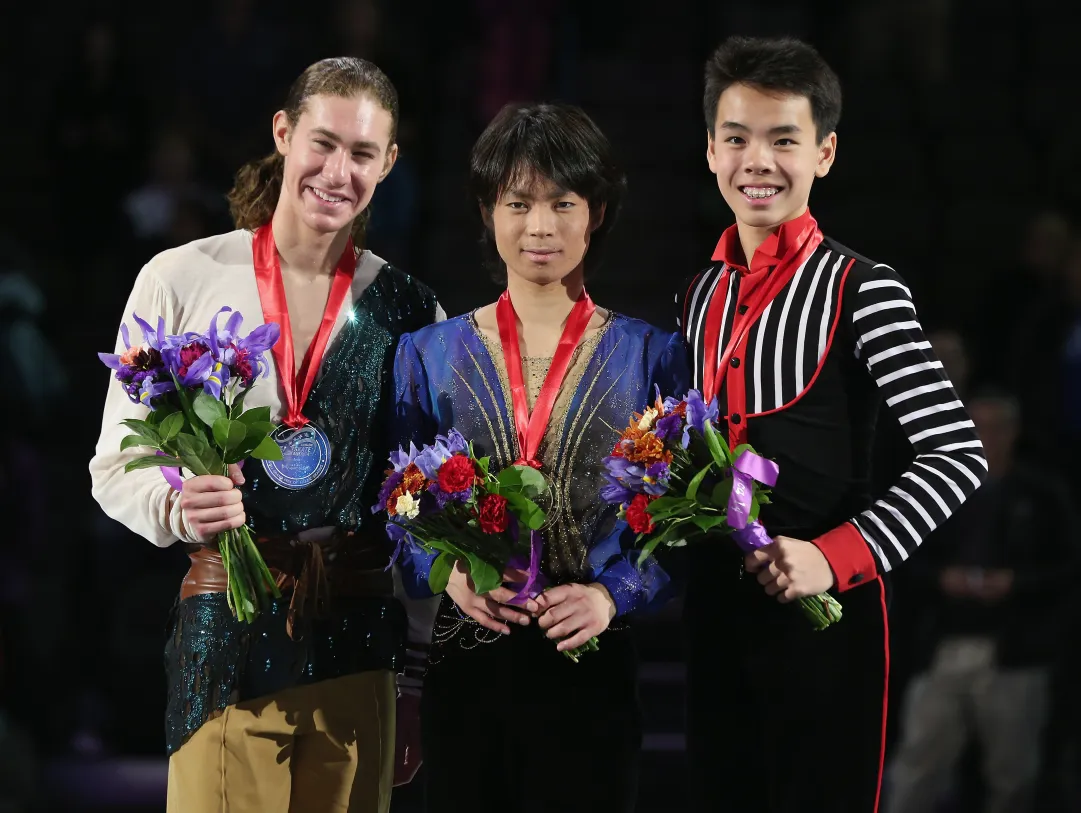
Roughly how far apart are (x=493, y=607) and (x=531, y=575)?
0.10 m

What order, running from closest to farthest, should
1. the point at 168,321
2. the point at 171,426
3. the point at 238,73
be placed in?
1. the point at 171,426
2. the point at 168,321
3. the point at 238,73

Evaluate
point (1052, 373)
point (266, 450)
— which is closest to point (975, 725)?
point (1052, 373)

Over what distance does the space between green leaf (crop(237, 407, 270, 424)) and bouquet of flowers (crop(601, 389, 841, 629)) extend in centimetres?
69

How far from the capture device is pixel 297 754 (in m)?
3.05

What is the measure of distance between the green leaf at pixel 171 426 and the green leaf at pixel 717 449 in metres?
1.03

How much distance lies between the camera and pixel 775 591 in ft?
9.05

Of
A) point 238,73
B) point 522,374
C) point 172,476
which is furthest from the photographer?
point 238,73

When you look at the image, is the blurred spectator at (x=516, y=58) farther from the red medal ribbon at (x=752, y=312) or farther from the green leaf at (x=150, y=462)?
the green leaf at (x=150, y=462)

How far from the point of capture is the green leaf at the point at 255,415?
111 inches

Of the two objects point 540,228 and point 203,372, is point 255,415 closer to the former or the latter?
point 203,372

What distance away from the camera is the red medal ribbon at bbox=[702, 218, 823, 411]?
300cm

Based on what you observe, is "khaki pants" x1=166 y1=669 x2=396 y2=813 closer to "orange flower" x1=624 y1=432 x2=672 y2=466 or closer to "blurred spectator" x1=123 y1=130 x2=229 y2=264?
"orange flower" x1=624 y1=432 x2=672 y2=466

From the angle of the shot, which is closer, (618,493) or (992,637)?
(618,493)

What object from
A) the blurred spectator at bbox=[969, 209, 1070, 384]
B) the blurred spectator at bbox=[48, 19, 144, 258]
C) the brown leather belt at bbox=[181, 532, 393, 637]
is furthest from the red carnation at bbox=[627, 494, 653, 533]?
the blurred spectator at bbox=[48, 19, 144, 258]
